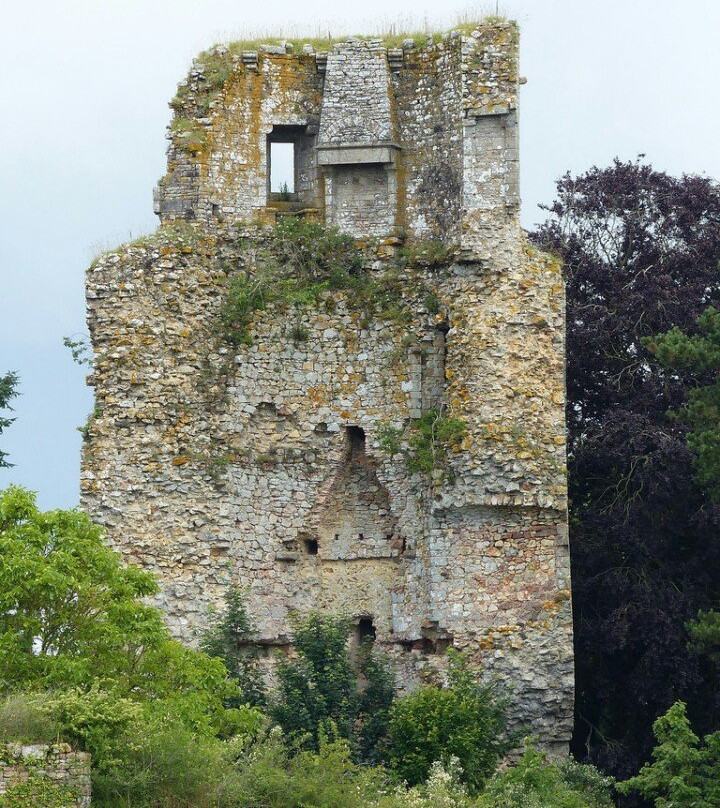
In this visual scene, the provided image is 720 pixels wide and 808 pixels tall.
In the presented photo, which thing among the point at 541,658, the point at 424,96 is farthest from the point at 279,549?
the point at 424,96

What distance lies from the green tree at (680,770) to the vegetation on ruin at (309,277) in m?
6.91

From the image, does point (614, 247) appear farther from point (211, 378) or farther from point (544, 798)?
point (544, 798)

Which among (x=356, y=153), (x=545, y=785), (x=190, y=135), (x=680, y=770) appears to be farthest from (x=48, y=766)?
(x=356, y=153)

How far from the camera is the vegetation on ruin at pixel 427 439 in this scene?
106 ft

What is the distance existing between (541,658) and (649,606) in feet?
8.06

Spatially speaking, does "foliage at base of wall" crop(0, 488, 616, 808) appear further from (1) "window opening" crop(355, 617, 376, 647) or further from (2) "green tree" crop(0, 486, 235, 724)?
(1) "window opening" crop(355, 617, 376, 647)

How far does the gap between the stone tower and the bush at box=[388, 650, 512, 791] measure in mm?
505

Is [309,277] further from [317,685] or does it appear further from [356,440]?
[317,685]

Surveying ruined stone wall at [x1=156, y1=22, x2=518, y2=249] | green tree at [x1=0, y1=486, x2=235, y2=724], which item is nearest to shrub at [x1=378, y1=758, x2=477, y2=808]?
green tree at [x1=0, y1=486, x2=235, y2=724]

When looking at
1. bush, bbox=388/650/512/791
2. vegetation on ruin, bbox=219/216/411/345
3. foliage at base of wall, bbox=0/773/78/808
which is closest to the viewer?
foliage at base of wall, bbox=0/773/78/808

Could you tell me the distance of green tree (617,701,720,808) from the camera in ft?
97.8

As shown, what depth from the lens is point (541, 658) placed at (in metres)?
31.6

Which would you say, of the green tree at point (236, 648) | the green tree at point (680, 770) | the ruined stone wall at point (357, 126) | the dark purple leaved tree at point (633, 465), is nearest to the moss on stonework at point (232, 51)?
the ruined stone wall at point (357, 126)

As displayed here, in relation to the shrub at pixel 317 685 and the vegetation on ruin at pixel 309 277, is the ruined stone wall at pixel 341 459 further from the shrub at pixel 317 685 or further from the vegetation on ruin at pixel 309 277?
the shrub at pixel 317 685
